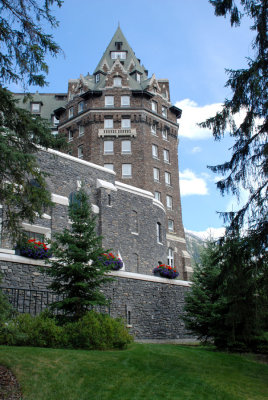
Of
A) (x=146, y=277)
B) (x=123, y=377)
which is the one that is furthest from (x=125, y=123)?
(x=123, y=377)

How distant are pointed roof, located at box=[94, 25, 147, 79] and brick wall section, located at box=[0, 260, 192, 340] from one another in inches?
1215

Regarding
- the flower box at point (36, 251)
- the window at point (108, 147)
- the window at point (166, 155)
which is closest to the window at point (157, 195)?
the window at point (166, 155)

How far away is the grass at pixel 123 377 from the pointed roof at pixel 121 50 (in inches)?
1525

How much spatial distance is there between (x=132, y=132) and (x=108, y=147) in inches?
106

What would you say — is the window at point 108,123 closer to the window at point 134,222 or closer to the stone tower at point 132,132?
the stone tower at point 132,132

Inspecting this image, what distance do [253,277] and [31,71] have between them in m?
7.19

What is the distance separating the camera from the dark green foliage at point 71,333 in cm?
1153

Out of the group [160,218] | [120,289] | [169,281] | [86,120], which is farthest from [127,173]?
[120,289]

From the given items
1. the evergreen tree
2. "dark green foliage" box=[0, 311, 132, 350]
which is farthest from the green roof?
"dark green foliage" box=[0, 311, 132, 350]

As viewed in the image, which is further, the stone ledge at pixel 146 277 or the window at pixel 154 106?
the window at pixel 154 106

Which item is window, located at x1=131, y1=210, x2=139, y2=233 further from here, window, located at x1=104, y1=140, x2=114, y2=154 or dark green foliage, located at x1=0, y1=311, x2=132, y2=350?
dark green foliage, located at x1=0, y1=311, x2=132, y2=350

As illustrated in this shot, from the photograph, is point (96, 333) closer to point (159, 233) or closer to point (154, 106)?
point (159, 233)

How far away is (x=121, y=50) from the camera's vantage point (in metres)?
48.2

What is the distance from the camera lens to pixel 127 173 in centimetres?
4006
